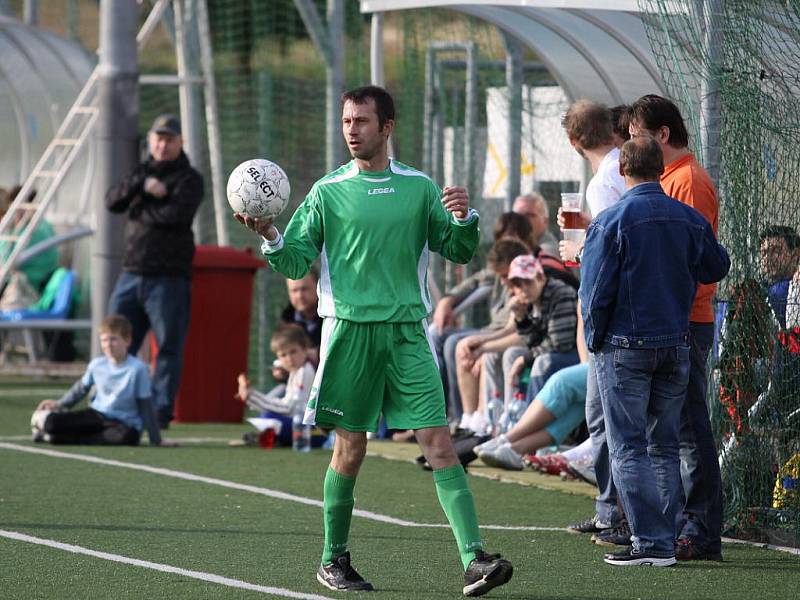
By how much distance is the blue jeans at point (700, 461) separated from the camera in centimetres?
712

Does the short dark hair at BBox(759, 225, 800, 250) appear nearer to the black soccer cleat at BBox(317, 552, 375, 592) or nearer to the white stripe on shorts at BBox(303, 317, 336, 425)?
the white stripe on shorts at BBox(303, 317, 336, 425)

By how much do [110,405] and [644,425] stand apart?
5.64 meters

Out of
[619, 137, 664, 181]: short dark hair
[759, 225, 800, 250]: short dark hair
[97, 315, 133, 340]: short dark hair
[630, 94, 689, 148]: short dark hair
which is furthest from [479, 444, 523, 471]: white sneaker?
[619, 137, 664, 181]: short dark hair

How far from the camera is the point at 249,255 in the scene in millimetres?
14156

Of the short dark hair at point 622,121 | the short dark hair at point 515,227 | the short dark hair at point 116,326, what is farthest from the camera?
the short dark hair at point 116,326

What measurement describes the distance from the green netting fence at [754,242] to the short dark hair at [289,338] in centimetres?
458

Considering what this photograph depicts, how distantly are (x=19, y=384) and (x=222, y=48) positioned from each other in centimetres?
1229

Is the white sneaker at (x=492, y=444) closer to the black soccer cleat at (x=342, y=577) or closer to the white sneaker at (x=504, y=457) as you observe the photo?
the white sneaker at (x=504, y=457)

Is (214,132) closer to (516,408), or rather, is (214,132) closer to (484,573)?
(516,408)

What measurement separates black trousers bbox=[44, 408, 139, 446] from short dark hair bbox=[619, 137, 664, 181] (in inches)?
222

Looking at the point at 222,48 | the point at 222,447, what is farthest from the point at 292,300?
the point at 222,48

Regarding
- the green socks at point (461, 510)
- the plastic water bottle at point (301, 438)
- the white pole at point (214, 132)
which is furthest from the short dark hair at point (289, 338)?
the green socks at point (461, 510)

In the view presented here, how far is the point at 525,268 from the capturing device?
10633 millimetres

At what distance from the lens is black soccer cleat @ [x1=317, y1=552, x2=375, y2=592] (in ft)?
20.4
